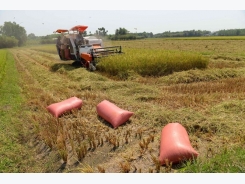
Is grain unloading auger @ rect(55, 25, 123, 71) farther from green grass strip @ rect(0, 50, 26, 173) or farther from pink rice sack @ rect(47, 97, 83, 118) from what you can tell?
pink rice sack @ rect(47, 97, 83, 118)

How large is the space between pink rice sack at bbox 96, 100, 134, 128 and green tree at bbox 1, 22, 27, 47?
76617 millimetres

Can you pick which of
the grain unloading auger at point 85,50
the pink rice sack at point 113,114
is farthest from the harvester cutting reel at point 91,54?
the pink rice sack at point 113,114

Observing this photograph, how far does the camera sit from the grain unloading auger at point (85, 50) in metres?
10.8

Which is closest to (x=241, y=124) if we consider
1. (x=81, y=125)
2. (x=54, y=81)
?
(x=81, y=125)

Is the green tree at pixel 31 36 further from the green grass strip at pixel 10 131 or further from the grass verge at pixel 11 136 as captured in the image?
the grass verge at pixel 11 136

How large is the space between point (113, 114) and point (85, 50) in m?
7.72

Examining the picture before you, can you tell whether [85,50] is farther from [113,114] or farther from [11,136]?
[11,136]

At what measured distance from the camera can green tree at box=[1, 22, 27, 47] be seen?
71.8 m

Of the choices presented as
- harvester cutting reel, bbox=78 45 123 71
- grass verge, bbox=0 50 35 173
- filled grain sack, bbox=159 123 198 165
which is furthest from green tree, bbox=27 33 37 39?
filled grain sack, bbox=159 123 198 165

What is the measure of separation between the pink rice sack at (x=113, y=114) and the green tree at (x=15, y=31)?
76.6m

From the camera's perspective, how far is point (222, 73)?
887cm

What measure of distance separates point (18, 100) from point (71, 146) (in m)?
3.78

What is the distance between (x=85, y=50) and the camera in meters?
11.5

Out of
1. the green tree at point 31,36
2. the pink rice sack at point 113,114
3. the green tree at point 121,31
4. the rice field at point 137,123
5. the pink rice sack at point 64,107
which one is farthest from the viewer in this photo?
the green tree at point 31,36
